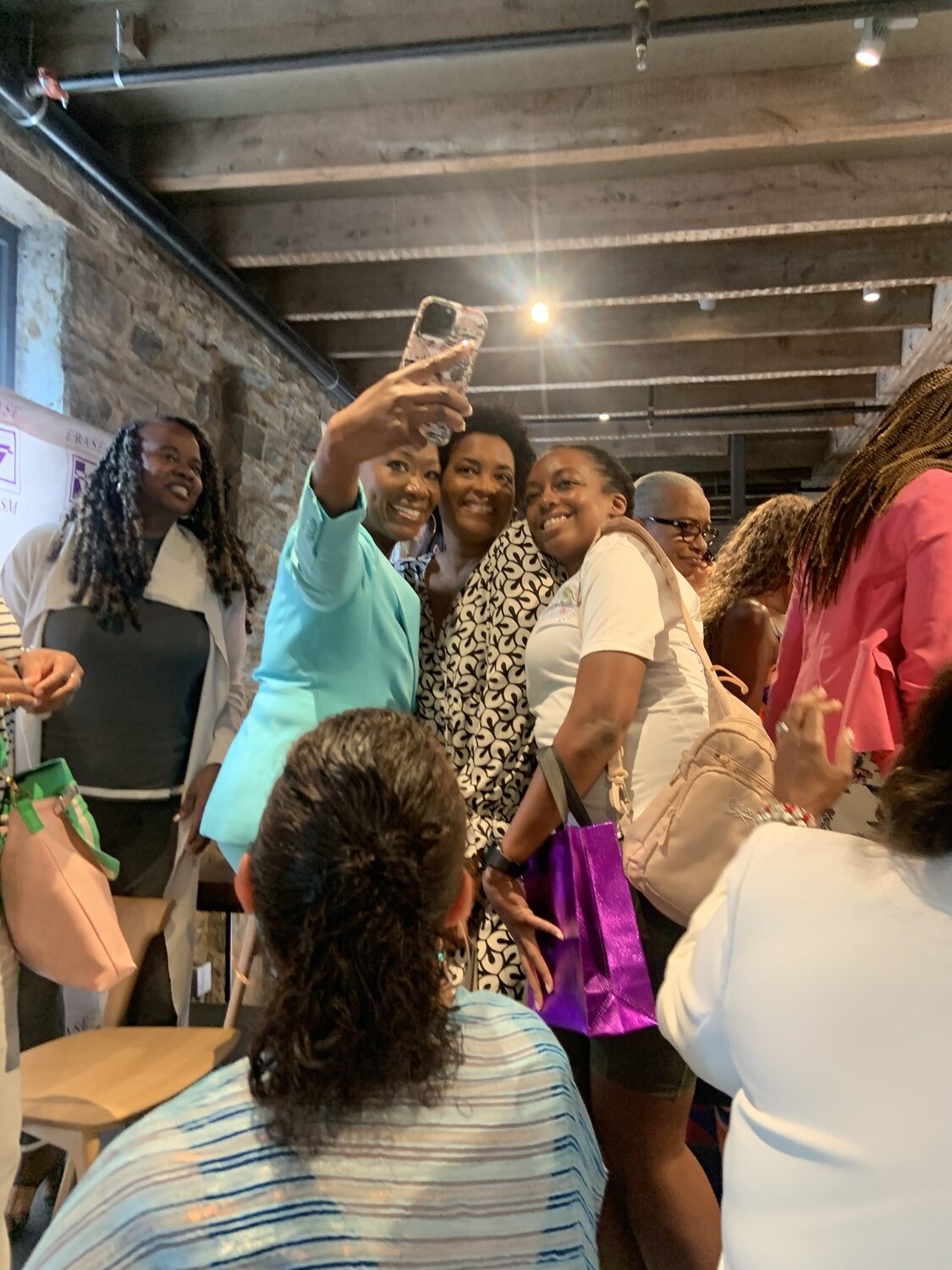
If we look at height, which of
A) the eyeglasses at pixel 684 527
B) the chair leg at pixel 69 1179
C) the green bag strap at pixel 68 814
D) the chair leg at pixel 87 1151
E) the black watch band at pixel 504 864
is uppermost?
the eyeglasses at pixel 684 527

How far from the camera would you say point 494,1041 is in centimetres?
85

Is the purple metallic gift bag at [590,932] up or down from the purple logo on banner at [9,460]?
down

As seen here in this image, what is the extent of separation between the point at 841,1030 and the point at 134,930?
5.88 feet

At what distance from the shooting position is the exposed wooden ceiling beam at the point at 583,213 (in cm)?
319

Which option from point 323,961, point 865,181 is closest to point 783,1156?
point 323,961

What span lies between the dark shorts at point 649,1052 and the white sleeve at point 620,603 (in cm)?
37

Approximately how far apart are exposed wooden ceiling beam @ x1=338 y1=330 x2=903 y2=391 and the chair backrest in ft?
11.2

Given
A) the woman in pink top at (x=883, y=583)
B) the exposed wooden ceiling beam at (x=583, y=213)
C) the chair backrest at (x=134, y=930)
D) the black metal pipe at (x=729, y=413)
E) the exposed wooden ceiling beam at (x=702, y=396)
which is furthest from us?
the black metal pipe at (x=729, y=413)

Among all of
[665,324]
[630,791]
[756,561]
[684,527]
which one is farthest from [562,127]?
[630,791]

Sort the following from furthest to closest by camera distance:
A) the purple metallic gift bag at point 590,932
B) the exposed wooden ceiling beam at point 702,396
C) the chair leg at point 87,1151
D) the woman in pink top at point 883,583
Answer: the exposed wooden ceiling beam at point 702,396, the chair leg at point 87,1151, the purple metallic gift bag at point 590,932, the woman in pink top at point 883,583

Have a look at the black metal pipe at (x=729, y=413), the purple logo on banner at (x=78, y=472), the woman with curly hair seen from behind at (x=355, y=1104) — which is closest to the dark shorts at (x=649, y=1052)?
the woman with curly hair seen from behind at (x=355, y=1104)

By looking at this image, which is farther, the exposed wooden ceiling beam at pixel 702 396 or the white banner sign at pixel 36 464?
the exposed wooden ceiling beam at pixel 702 396

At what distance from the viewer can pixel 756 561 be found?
7.89 ft

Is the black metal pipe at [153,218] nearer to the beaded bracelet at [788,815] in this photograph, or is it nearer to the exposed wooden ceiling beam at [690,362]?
the exposed wooden ceiling beam at [690,362]
